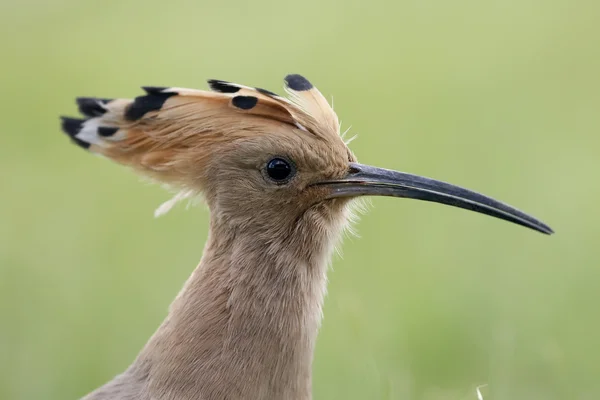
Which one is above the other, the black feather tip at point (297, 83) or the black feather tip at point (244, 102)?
the black feather tip at point (297, 83)

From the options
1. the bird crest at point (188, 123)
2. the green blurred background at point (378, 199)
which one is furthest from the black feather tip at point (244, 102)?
the green blurred background at point (378, 199)

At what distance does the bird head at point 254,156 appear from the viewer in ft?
6.83

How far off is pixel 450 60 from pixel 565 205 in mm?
1799

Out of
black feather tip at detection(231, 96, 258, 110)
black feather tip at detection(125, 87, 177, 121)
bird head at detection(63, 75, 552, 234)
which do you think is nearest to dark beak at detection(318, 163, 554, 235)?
bird head at detection(63, 75, 552, 234)

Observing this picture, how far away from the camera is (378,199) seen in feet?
14.0

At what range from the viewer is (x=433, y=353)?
10.3 ft

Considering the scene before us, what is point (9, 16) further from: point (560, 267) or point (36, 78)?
point (560, 267)

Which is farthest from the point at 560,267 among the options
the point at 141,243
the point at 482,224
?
the point at 141,243

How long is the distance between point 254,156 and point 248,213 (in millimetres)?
117

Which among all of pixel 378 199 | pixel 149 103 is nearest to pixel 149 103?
pixel 149 103

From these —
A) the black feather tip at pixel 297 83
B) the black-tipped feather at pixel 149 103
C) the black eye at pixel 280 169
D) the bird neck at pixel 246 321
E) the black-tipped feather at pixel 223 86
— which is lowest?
the bird neck at pixel 246 321

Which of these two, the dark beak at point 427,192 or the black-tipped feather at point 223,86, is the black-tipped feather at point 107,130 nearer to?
the black-tipped feather at point 223,86

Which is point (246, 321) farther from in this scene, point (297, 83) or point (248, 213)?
point (297, 83)


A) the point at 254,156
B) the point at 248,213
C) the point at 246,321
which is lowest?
the point at 246,321
